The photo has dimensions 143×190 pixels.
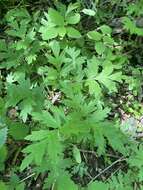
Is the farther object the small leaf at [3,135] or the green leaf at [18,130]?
the green leaf at [18,130]

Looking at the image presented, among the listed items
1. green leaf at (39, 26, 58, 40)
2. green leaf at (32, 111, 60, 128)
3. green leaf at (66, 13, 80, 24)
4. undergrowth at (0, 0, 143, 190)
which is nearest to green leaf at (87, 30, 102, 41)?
undergrowth at (0, 0, 143, 190)

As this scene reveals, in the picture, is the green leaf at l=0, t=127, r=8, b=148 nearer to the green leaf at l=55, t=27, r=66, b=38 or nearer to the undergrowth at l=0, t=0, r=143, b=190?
the undergrowth at l=0, t=0, r=143, b=190

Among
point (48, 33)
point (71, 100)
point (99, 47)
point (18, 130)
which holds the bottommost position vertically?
point (18, 130)

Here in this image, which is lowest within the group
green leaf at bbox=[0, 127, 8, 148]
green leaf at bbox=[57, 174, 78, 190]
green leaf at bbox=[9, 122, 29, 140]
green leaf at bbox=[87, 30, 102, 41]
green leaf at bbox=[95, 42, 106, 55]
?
green leaf at bbox=[57, 174, 78, 190]

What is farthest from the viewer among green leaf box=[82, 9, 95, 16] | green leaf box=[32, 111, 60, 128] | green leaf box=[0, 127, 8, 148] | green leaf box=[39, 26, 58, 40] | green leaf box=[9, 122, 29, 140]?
green leaf box=[82, 9, 95, 16]

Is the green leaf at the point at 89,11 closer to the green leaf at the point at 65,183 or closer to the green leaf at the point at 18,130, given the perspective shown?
the green leaf at the point at 18,130

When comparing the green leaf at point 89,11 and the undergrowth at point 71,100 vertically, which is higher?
the green leaf at point 89,11

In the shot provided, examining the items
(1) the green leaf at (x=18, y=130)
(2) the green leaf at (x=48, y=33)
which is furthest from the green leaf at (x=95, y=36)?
(1) the green leaf at (x=18, y=130)

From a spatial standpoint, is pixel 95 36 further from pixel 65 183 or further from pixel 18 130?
pixel 65 183

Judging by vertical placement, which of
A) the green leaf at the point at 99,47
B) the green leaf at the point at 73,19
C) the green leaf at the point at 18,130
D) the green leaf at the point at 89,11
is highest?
the green leaf at the point at 89,11

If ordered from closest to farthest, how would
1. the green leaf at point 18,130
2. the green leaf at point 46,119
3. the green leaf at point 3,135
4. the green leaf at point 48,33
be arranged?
the green leaf at point 3,135 < the green leaf at point 46,119 < the green leaf at point 18,130 < the green leaf at point 48,33

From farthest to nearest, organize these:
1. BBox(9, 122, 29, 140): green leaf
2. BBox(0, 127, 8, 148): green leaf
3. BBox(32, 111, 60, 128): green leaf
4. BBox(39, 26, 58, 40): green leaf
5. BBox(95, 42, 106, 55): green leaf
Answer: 1. BBox(95, 42, 106, 55): green leaf
2. BBox(39, 26, 58, 40): green leaf
3. BBox(9, 122, 29, 140): green leaf
4. BBox(32, 111, 60, 128): green leaf
5. BBox(0, 127, 8, 148): green leaf

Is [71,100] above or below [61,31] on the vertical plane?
below

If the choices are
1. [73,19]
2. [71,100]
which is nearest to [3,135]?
[71,100]
